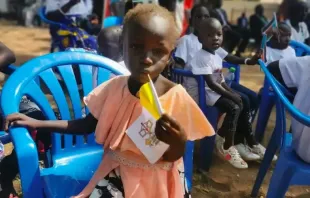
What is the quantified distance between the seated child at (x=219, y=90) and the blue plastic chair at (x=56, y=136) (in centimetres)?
88

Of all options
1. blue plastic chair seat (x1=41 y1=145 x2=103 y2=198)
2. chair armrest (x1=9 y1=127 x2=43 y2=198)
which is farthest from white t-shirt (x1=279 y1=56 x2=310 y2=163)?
chair armrest (x1=9 y1=127 x2=43 y2=198)

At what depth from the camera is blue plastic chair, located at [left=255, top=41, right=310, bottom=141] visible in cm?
307

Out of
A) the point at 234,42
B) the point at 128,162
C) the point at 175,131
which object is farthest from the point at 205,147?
the point at 234,42

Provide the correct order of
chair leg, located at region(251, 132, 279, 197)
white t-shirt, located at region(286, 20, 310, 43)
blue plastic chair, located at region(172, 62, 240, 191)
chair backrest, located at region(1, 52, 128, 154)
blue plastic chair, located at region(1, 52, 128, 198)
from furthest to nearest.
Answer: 1. white t-shirt, located at region(286, 20, 310, 43)
2. blue plastic chair, located at region(172, 62, 240, 191)
3. chair leg, located at region(251, 132, 279, 197)
4. chair backrest, located at region(1, 52, 128, 154)
5. blue plastic chair, located at region(1, 52, 128, 198)

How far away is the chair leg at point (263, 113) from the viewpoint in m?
3.10

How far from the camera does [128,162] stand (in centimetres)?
139

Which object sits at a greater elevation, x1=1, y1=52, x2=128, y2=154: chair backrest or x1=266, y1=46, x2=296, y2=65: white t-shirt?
x1=1, y1=52, x2=128, y2=154: chair backrest

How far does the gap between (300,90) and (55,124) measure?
1230 mm

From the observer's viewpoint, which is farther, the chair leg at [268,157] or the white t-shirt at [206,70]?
the white t-shirt at [206,70]

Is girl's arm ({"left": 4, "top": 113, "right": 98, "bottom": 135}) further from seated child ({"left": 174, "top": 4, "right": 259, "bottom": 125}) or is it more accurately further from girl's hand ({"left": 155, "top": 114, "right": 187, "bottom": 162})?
seated child ({"left": 174, "top": 4, "right": 259, "bottom": 125})

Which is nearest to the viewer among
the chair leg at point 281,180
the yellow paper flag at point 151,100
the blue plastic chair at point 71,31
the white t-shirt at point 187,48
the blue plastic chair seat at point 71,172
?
the yellow paper flag at point 151,100

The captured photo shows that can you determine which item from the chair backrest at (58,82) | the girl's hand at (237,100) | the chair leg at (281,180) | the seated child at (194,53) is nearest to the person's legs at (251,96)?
the seated child at (194,53)

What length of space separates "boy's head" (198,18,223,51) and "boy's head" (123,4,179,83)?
1.45m

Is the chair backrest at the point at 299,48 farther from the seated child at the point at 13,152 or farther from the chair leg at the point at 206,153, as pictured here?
the seated child at the point at 13,152
